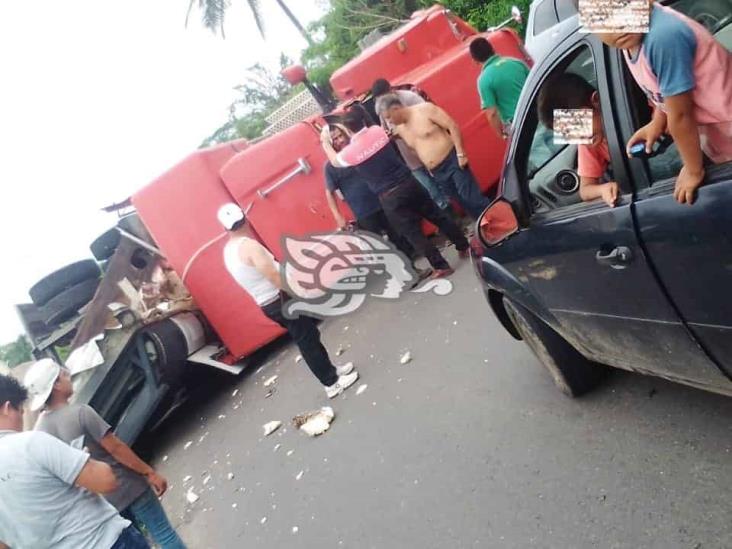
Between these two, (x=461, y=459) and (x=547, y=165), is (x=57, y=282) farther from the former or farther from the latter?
(x=547, y=165)

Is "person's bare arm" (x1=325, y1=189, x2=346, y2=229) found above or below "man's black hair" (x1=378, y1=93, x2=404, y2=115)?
below

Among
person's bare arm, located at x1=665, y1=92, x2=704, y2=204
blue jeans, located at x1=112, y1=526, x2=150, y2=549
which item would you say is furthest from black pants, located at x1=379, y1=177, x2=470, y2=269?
person's bare arm, located at x1=665, y1=92, x2=704, y2=204

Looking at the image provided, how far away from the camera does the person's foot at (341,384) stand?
4840 millimetres

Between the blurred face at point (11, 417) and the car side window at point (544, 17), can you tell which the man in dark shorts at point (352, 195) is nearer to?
the car side window at point (544, 17)

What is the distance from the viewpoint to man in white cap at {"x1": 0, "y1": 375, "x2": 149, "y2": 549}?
7.24 ft

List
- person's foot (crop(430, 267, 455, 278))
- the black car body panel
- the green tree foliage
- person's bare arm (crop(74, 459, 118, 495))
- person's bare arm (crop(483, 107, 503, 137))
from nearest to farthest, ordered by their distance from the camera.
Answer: the black car body panel → person's bare arm (crop(74, 459, 118, 495)) → person's bare arm (crop(483, 107, 503, 137)) → person's foot (crop(430, 267, 455, 278)) → the green tree foliage

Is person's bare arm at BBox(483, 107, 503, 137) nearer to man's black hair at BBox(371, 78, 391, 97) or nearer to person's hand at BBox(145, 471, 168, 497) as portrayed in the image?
man's black hair at BBox(371, 78, 391, 97)

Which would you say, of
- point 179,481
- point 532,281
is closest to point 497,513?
point 532,281

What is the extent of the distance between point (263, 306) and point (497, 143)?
3478mm

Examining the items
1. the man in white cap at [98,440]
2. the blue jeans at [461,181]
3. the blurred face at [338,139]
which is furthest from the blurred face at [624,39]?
the blurred face at [338,139]

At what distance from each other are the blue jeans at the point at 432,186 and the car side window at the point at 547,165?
10.3ft

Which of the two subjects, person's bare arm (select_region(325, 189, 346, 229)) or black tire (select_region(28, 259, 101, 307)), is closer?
person's bare arm (select_region(325, 189, 346, 229))

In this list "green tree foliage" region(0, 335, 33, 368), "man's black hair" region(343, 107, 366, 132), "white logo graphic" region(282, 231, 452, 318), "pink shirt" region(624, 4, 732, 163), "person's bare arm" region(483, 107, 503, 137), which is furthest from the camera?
"green tree foliage" region(0, 335, 33, 368)

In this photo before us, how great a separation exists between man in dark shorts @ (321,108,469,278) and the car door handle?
11.8 ft
